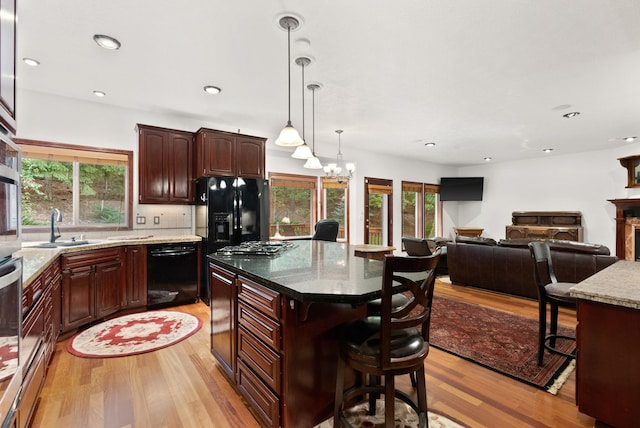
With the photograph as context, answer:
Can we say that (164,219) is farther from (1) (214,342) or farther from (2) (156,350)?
(1) (214,342)

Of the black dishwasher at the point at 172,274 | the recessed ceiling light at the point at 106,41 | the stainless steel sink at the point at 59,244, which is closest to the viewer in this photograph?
the recessed ceiling light at the point at 106,41

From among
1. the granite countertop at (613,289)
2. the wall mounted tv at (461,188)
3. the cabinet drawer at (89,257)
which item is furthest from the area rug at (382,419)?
the wall mounted tv at (461,188)

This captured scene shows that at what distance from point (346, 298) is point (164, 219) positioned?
3887mm

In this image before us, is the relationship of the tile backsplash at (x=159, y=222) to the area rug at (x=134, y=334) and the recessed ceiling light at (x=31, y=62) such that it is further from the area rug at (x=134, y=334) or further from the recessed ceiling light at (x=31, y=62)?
the recessed ceiling light at (x=31, y=62)

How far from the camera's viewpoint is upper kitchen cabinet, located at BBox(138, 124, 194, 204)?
13.0ft

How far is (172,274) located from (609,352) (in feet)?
13.7

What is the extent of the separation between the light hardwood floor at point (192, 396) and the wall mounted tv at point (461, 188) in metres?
6.56

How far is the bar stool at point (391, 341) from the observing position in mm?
1253

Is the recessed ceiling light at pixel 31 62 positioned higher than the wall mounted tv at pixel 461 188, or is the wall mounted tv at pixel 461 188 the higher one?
the recessed ceiling light at pixel 31 62

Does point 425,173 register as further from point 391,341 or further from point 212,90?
point 391,341

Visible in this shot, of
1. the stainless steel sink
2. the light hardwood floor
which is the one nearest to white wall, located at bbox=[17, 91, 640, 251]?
the stainless steel sink

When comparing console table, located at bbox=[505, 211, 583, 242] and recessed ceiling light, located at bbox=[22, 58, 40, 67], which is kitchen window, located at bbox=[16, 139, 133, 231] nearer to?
recessed ceiling light, located at bbox=[22, 58, 40, 67]

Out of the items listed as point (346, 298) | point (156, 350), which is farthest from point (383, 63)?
point (156, 350)

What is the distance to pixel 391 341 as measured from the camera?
140cm
